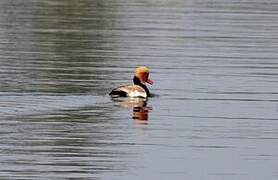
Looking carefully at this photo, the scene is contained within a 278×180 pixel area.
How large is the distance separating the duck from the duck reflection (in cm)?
10

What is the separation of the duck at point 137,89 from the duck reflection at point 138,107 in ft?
0.32

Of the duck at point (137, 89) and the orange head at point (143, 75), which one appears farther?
the orange head at point (143, 75)

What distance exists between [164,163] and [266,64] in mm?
14219

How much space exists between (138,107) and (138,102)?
68 cm

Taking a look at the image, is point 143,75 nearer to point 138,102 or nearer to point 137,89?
point 137,89

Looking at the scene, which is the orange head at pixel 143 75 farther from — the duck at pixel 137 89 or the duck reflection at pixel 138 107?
the duck reflection at pixel 138 107

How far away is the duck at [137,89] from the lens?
23.7 m

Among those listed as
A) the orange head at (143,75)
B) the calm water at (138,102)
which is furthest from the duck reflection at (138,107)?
the orange head at (143,75)

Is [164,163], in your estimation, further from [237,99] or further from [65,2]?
[65,2]

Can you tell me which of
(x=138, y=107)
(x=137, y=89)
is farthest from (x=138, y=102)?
(x=138, y=107)

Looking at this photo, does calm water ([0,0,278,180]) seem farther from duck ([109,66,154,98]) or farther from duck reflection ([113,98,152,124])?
duck ([109,66,154,98])

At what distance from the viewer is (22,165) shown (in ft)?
54.6

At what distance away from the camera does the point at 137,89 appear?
2400 cm

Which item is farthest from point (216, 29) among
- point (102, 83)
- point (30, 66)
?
point (102, 83)
